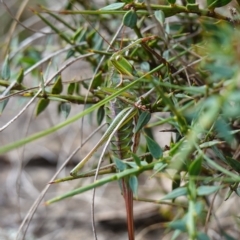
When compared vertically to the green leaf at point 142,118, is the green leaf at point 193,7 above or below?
above

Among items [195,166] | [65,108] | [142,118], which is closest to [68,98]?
[65,108]

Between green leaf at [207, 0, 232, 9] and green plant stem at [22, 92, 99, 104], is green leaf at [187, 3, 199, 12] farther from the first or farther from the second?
green plant stem at [22, 92, 99, 104]

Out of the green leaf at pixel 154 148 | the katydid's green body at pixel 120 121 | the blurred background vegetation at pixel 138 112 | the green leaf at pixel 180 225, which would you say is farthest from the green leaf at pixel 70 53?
the green leaf at pixel 180 225

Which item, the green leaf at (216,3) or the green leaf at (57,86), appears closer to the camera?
the green leaf at (216,3)

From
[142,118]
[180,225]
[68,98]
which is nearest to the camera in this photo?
[180,225]

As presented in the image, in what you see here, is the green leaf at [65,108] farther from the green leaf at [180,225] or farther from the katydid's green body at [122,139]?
the green leaf at [180,225]

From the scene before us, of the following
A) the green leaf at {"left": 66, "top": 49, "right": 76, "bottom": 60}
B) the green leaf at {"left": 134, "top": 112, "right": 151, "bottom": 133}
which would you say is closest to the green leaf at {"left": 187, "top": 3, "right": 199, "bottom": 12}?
the green leaf at {"left": 134, "top": 112, "right": 151, "bottom": 133}

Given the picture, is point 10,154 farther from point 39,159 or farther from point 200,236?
point 200,236

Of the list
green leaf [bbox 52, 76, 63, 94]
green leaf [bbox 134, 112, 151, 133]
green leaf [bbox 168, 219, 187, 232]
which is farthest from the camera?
green leaf [bbox 52, 76, 63, 94]

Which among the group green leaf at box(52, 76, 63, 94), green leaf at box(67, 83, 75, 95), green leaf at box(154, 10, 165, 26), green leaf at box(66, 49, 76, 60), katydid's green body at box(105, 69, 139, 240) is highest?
green leaf at box(154, 10, 165, 26)

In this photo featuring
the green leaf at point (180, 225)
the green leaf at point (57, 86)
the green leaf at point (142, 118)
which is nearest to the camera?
the green leaf at point (180, 225)

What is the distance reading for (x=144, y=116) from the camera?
49cm

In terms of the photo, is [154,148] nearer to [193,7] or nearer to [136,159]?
[136,159]

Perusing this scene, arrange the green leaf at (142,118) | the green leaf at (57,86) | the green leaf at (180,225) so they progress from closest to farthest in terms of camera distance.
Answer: the green leaf at (180,225), the green leaf at (142,118), the green leaf at (57,86)
